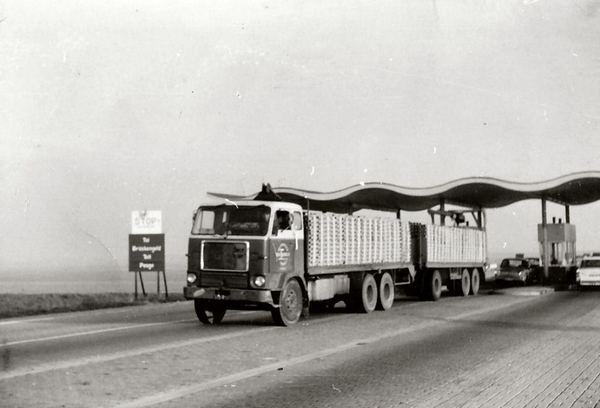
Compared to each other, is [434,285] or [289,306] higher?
[434,285]

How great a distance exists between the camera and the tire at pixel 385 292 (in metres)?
21.5

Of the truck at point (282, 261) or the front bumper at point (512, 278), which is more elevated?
the truck at point (282, 261)

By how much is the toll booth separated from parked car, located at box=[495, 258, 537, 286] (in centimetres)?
96

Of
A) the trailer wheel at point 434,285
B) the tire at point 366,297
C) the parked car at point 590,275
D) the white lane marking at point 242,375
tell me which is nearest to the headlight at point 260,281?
the white lane marking at point 242,375

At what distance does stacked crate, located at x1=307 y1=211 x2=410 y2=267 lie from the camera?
59.2 ft

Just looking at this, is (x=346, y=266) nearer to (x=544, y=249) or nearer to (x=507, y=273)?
(x=507, y=273)

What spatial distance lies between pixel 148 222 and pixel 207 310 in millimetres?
8730

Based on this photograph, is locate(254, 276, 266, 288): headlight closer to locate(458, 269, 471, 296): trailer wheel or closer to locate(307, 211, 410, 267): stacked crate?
locate(307, 211, 410, 267): stacked crate

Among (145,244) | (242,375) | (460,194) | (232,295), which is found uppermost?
(460,194)

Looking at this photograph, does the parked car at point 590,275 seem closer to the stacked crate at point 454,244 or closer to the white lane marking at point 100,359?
the stacked crate at point 454,244

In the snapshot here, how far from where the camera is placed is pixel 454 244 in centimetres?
2862

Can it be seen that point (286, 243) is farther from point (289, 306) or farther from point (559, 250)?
point (559, 250)

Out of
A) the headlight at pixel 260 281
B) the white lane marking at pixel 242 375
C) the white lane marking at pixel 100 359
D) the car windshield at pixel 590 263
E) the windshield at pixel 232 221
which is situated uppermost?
the windshield at pixel 232 221

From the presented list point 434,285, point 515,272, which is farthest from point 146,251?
point 515,272
